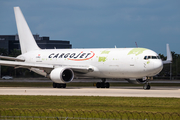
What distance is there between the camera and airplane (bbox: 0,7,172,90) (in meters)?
39.7

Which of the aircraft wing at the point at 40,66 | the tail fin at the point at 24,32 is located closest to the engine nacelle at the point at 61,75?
the aircraft wing at the point at 40,66

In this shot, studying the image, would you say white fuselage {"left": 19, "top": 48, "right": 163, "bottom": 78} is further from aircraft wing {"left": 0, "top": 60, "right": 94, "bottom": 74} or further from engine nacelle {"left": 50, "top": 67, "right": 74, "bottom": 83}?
engine nacelle {"left": 50, "top": 67, "right": 74, "bottom": 83}

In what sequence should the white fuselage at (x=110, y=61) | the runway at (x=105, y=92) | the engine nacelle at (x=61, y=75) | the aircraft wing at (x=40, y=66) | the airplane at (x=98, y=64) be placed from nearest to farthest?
the runway at (x=105, y=92) → the white fuselage at (x=110, y=61) → the airplane at (x=98, y=64) → the engine nacelle at (x=61, y=75) → the aircraft wing at (x=40, y=66)

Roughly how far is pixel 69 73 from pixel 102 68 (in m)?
3.99

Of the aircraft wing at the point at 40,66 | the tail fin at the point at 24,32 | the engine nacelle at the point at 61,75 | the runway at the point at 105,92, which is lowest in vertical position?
the runway at the point at 105,92

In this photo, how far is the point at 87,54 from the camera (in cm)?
4522

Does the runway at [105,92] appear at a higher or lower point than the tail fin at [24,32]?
lower

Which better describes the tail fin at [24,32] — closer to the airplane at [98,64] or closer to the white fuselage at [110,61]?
Result: the airplane at [98,64]

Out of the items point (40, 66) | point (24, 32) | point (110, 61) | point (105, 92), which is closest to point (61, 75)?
point (40, 66)

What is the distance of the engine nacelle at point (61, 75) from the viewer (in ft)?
135

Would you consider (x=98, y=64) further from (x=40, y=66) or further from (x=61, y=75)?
(x=40, y=66)

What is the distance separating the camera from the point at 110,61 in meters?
42.2

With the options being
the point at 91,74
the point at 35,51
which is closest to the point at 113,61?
the point at 91,74

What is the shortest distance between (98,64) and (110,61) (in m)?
1.91
